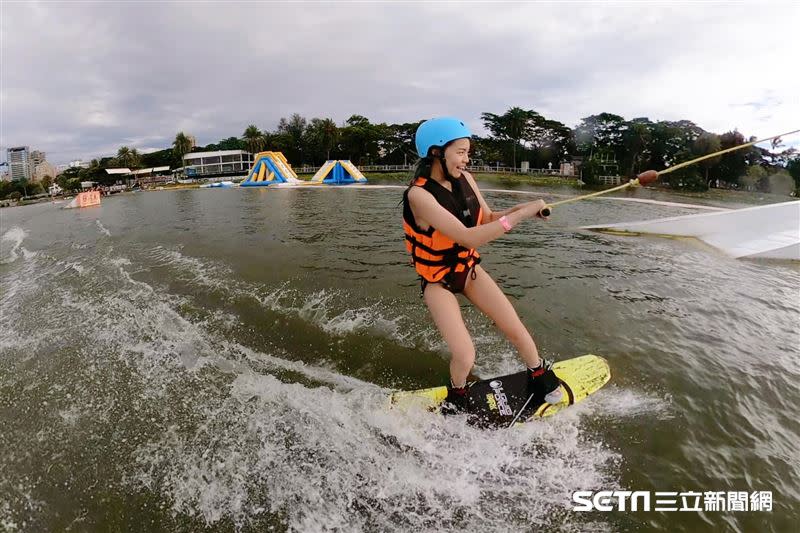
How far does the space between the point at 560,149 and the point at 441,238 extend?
71.7 m

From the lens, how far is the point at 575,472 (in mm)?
2982

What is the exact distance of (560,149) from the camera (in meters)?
66.8

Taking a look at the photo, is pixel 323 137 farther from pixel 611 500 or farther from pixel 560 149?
pixel 611 500

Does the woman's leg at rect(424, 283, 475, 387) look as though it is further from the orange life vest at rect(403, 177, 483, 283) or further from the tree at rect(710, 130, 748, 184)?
the tree at rect(710, 130, 748, 184)

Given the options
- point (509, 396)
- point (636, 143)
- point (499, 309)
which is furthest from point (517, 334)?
point (636, 143)

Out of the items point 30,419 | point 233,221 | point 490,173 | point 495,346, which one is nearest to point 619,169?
point 490,173

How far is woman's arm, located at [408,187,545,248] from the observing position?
2.96 meters

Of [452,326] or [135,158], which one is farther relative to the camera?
[135,158]

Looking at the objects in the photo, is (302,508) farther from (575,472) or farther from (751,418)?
(751,418)

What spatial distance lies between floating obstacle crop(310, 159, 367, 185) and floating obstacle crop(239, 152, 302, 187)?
421cm

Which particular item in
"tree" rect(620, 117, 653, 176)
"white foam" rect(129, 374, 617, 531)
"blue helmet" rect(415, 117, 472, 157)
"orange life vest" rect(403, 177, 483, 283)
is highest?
"tree" rect(620, 117, 653, 176)

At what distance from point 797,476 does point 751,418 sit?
2.34ft

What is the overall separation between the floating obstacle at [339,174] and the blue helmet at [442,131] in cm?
5100

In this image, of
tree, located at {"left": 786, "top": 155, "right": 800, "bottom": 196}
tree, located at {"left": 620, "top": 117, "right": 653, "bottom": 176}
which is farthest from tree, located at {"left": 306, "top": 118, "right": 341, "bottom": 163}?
tree, located at {"left": 786, "top": 155, "right": 800, "bottom": 196}
